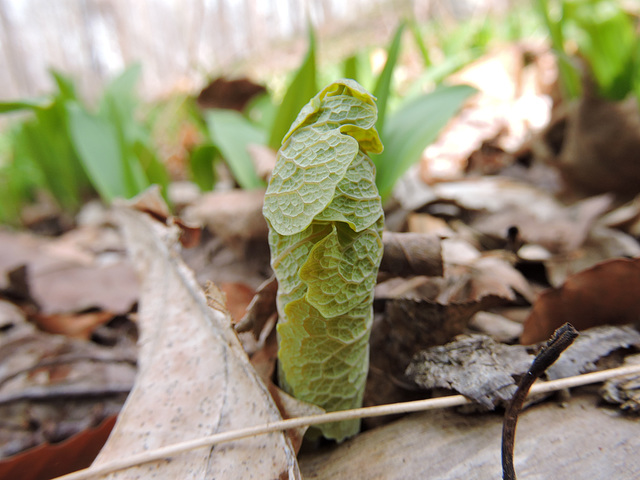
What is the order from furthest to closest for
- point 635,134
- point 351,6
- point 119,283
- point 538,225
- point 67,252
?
point 351,6, point 67,252, point 635,134, point 119,283, point 538,225

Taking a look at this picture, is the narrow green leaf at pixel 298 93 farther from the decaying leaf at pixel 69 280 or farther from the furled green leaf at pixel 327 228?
the furled green leaf at pixel 327 228

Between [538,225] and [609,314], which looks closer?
[609,314]

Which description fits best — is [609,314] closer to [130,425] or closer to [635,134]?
[130,425]

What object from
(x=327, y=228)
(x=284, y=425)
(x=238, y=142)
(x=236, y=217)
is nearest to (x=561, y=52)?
(x=238, y=142)

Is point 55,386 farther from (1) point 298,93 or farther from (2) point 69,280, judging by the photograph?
(1) point 298,93

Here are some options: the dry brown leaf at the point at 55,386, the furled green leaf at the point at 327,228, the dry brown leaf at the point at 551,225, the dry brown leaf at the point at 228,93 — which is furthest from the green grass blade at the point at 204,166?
the furled green leaf at the point at 327,228

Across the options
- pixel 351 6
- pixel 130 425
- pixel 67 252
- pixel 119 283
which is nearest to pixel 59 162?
pixel 67 252

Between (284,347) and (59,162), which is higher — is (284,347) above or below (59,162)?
above
